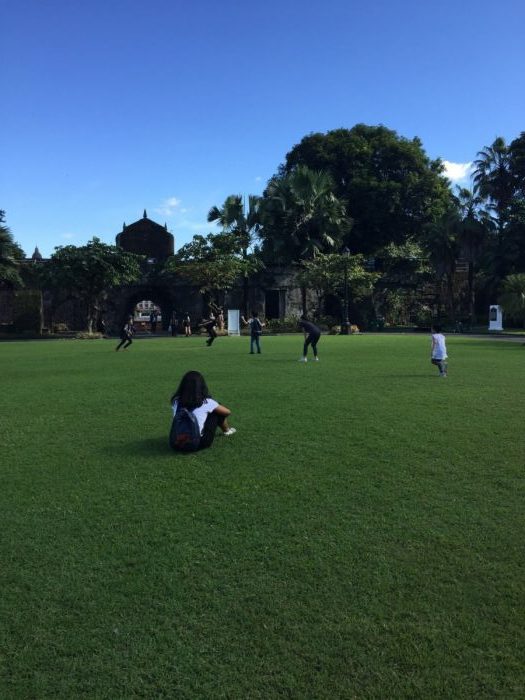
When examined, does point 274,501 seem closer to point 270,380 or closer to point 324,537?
point 324,537

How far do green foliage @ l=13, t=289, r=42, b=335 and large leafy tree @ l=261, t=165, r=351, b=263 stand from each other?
1709 cm

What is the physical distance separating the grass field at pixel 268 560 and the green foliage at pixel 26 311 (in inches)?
1420

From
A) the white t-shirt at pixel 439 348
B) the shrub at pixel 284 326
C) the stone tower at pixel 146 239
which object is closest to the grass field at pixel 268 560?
the white t-shirt at pixel 439 348

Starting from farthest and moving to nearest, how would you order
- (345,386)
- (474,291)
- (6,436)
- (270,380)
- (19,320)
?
(474,291), (19,320), (270,380), (345,386), (6,436)

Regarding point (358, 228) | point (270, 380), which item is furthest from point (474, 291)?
point (270, 380)

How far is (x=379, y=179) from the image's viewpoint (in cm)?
4775

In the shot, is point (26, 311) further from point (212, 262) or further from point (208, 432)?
point (208, 432)

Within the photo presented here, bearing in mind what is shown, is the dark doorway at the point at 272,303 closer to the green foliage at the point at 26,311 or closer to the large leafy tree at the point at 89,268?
the large leafy tree at the point at 89,268

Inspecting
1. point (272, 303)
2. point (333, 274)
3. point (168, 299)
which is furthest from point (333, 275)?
point (168, 299)

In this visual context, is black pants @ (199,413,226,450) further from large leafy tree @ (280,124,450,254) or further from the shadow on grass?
large leafy tree @ (280,124,450,254)

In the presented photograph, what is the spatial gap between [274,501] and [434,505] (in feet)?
4.05

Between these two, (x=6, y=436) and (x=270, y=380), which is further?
(x=270, y=380)

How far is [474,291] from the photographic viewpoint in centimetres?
4772

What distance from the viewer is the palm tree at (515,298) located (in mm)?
26641
